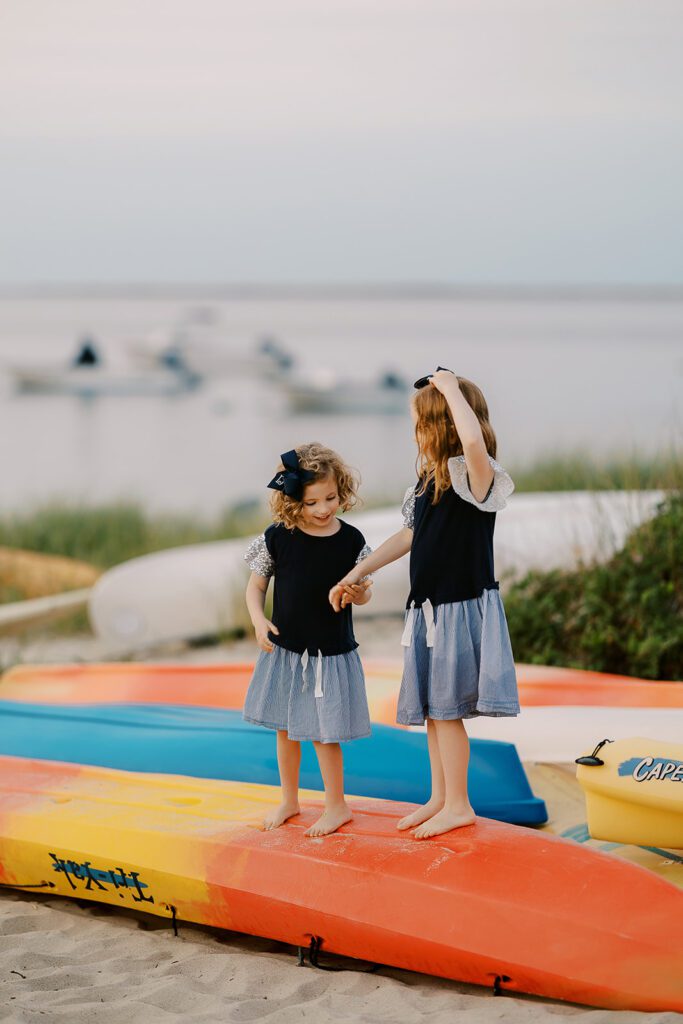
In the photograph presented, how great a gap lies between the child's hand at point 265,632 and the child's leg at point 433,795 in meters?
0.51

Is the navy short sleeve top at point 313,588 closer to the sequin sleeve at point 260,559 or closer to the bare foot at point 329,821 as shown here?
the sequin sleeve at point 260,559

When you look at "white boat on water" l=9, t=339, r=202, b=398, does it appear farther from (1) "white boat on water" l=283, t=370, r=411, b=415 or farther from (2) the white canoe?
(2) the white canoe

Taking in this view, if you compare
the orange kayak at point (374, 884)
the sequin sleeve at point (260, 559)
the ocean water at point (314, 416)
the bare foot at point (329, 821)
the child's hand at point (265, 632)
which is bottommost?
the orange kayak at point (374, 884)

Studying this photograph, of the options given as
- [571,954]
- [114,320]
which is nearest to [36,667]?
[571,954]

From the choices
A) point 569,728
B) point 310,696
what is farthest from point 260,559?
point 569,728

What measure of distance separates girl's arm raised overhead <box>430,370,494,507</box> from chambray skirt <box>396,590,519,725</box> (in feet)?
0.98

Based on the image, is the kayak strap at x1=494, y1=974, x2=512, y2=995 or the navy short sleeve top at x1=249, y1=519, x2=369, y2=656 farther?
the navy short sleeve top at x1=249, y1=519, x2=369, y2=656

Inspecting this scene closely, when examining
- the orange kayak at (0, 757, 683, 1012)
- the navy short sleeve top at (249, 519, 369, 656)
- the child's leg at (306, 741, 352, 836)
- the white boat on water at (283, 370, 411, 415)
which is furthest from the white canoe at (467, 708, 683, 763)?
the white boat on water at (283, 370, 411, 415)

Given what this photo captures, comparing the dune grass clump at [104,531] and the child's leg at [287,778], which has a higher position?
the dune grass clump at [104,531]

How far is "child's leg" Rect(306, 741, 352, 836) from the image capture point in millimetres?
3408

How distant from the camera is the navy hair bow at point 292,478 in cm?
332

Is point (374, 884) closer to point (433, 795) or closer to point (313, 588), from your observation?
point (433, 795)

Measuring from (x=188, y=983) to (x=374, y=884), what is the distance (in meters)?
0.53

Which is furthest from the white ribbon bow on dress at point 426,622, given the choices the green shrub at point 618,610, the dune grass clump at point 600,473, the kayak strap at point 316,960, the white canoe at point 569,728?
the dune grass clump at point 600,473
